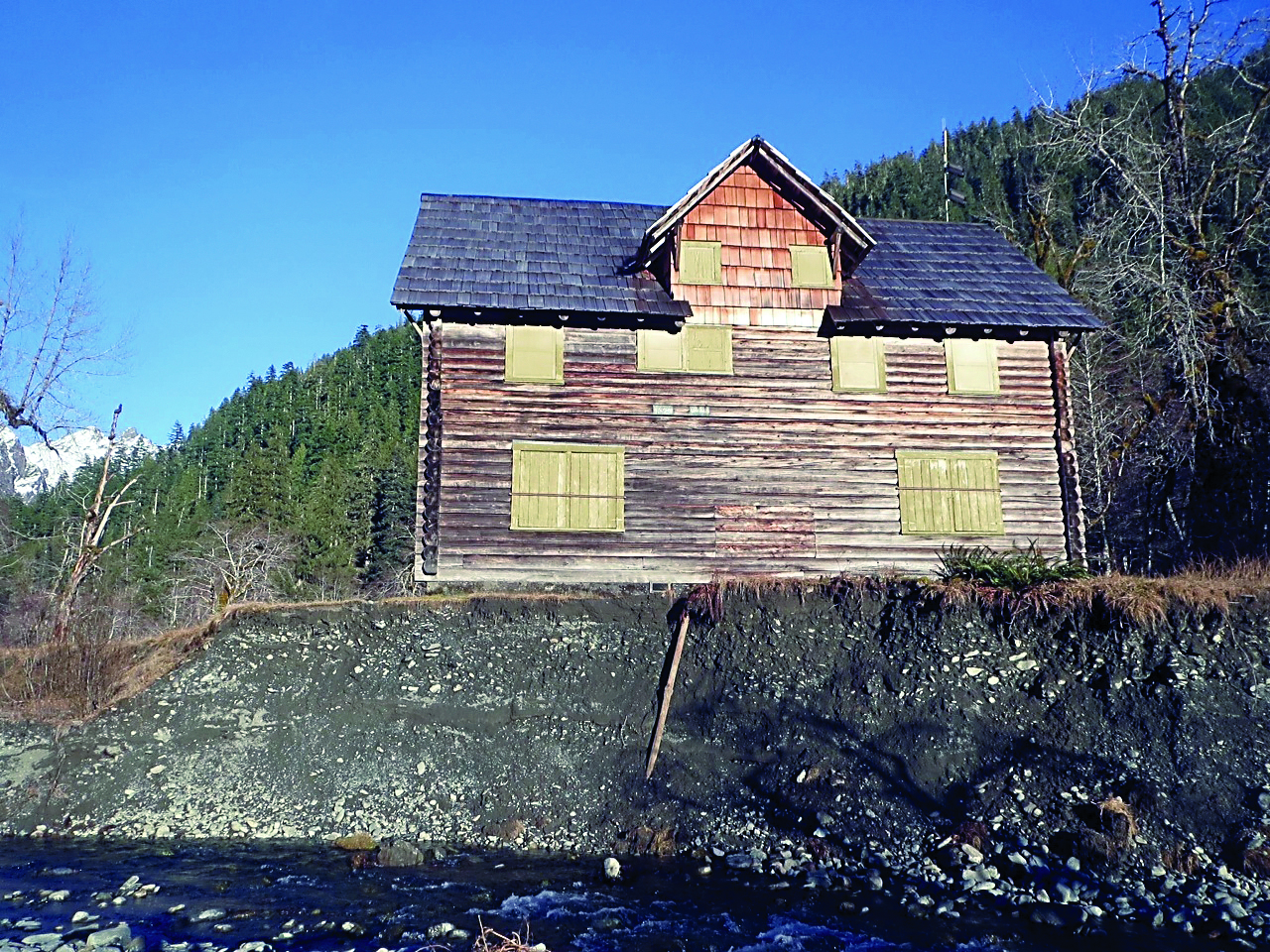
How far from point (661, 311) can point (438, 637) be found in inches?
341

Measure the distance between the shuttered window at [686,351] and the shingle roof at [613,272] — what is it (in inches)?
21.2

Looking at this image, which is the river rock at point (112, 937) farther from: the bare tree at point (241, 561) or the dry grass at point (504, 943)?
the bare tree at point (241, 561)

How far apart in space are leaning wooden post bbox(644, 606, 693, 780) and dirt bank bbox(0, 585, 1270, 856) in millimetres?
206

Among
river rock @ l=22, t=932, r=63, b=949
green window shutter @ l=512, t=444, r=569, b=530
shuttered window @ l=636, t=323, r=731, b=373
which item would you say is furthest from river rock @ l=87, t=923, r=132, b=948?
shuttered window @ l=636, t=323, r=731, b=373

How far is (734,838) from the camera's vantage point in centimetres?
1376

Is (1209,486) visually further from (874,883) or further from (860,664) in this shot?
(874,883)

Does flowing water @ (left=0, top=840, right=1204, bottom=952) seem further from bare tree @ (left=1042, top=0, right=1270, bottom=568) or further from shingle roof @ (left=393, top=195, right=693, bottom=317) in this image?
bare tree @ (left=1042, top=0, right=1270, bottom=568)

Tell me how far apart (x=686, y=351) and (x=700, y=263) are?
7.30 ft

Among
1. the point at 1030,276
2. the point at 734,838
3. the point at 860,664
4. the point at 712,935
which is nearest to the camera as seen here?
the point at 712,935

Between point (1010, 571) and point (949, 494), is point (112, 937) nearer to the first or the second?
point (1010, 571)

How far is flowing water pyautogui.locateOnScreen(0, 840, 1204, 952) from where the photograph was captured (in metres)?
10.4

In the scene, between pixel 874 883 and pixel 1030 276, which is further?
pixel 1030 276

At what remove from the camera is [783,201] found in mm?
22234

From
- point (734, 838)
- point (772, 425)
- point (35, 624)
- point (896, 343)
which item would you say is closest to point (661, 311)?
point (772, 425)
